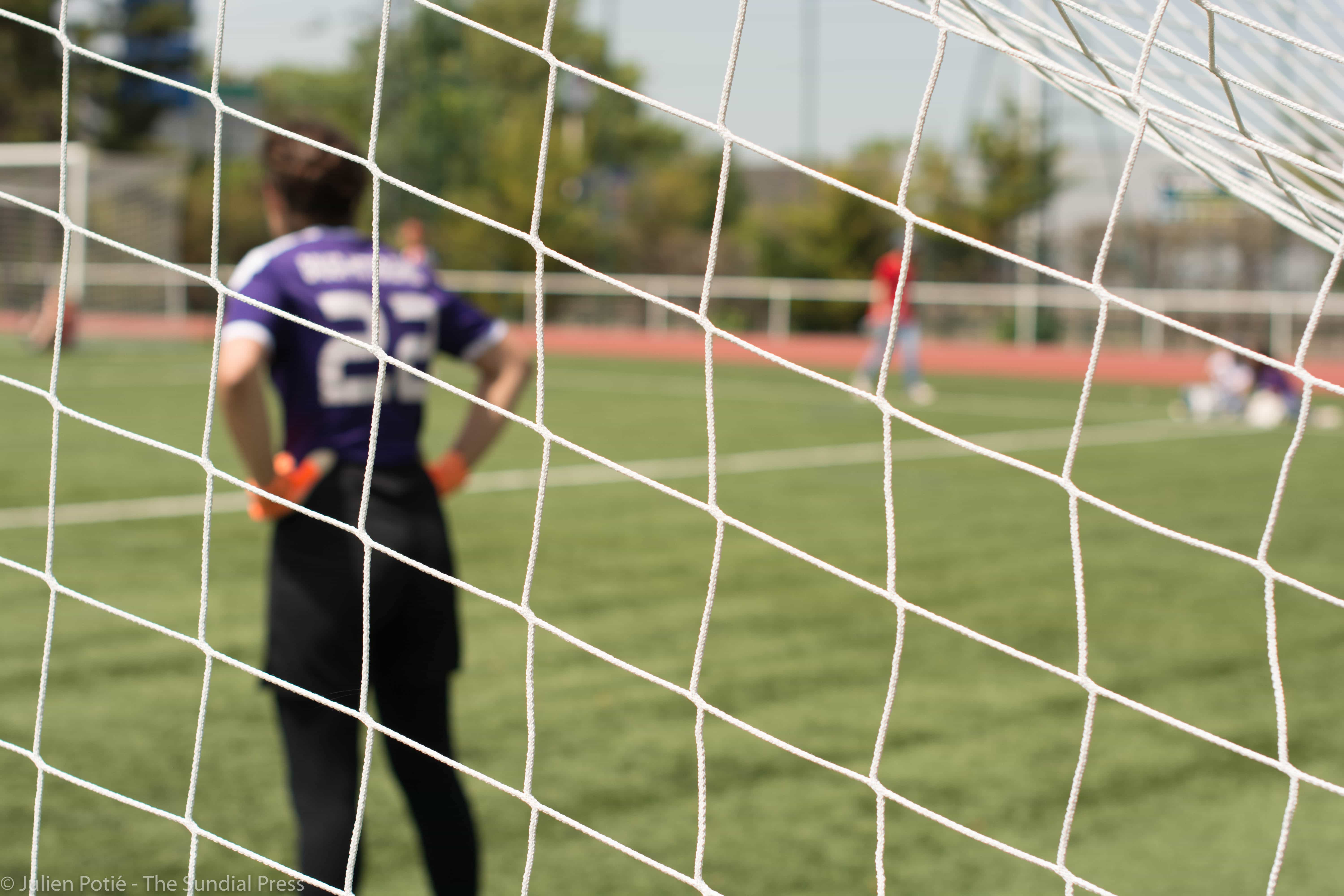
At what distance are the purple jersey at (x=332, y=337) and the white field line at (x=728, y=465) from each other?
347 cm

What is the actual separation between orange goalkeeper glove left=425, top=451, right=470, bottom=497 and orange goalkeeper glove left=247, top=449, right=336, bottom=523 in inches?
9.3

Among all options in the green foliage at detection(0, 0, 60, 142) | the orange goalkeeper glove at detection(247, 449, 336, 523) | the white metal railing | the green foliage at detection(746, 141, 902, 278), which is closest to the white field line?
the orange goalkeeper glove at detection(247, 449, 336, 523)

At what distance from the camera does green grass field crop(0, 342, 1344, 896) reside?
3.48m

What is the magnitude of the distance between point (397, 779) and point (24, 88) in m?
44.2

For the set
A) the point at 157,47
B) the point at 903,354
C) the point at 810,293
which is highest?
the point at 157,47

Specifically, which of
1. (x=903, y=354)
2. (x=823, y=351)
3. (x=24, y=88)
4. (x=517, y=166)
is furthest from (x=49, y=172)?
(x=24, y=88)

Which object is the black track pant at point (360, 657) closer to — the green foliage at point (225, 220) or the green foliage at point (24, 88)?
the green foliage at point (225, 220)

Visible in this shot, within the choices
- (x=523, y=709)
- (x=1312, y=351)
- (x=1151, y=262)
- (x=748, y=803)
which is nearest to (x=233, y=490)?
(x=523, y=709)

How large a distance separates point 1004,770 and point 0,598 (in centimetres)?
369

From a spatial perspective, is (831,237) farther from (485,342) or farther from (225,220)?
(485,342)

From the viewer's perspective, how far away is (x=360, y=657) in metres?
2.73

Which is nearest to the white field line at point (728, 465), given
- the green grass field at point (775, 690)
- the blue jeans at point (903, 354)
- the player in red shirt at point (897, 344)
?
the green grass field at point (775, 690)

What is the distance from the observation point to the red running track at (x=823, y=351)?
1973 cm

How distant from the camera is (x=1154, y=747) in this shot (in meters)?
4.33
